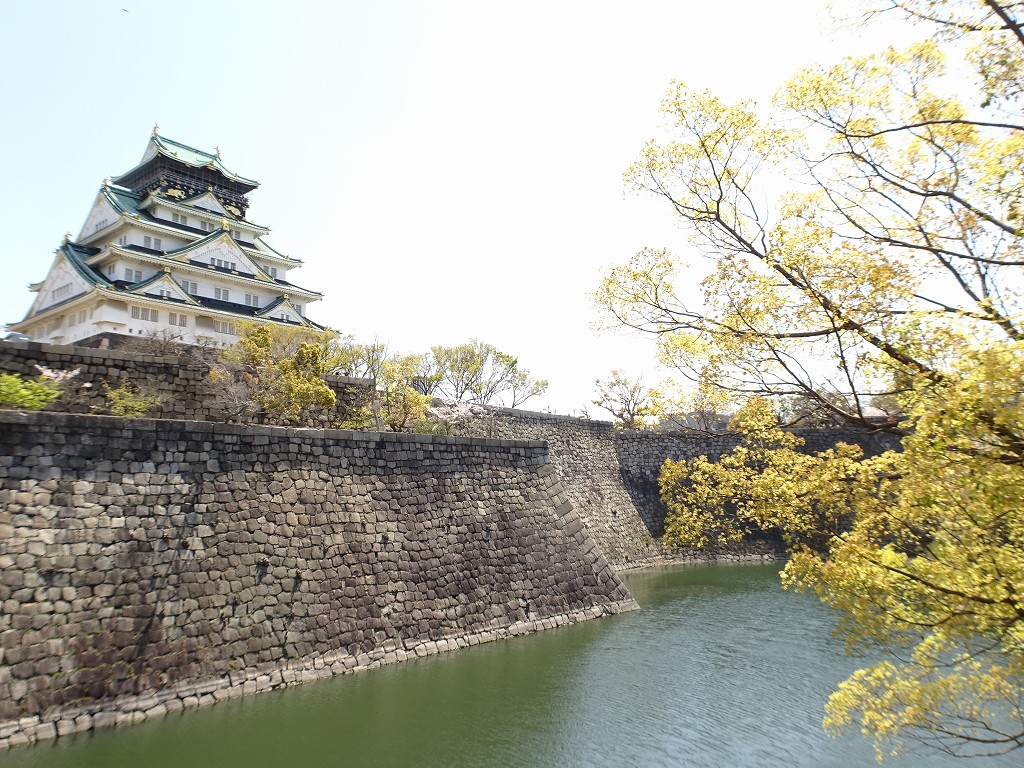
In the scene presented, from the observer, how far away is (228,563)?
9.46 meters

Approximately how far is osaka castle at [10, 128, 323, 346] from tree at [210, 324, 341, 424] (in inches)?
358

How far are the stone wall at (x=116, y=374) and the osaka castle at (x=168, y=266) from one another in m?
10.9

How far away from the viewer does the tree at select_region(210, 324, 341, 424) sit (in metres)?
12.6

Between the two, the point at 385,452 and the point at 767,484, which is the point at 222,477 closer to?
the point at 385,452

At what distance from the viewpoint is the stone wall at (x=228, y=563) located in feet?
25.5

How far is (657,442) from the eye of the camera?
25.2 m

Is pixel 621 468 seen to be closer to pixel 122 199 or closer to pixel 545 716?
pixel 545 716

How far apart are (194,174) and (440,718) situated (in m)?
27.2

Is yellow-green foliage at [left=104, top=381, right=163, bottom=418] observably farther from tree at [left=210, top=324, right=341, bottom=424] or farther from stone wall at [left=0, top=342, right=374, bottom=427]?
tree at [left=210, top=324, right=341, bottom=424]

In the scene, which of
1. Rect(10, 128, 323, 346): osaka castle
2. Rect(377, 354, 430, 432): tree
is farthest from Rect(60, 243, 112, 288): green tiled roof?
Rect(377, 354, 430, 432): tree

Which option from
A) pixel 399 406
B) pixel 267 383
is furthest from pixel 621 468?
pixel 267 383

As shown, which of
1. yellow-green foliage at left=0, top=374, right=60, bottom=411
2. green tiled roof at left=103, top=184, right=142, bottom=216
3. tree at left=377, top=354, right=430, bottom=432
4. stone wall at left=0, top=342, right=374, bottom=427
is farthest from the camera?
green tiled roof at left=103, top=184, right=142, bottom=216

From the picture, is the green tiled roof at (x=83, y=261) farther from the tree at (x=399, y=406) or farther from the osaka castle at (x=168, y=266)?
the tree at (x=399, y=406)

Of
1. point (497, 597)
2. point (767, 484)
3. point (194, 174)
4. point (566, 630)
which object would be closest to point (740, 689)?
point (566, 630)
